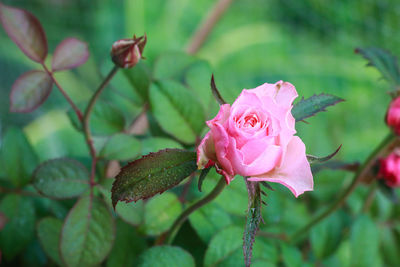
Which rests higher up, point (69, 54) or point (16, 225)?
point (69, 54)

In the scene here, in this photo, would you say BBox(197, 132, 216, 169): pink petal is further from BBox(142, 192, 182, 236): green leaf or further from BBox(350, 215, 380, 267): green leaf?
BBox(350, 215, 380, 267): green leaf

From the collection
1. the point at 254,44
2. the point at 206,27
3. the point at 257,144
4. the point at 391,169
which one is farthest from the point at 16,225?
the point at 254,44

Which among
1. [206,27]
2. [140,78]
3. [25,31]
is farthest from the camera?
[206,27]

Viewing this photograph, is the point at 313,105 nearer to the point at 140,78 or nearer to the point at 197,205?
the point at 197,205

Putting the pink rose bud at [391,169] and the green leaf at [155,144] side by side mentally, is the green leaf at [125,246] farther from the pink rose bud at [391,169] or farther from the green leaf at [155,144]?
the pink rose bud at [391,169]

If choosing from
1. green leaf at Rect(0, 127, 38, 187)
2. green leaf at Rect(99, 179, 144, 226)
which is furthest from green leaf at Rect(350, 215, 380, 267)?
green leaf at Rect(0, 127, 38, 187)

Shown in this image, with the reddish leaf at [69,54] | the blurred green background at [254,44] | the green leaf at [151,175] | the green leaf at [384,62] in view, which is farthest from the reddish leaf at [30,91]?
the blurred green background at [254,44]
